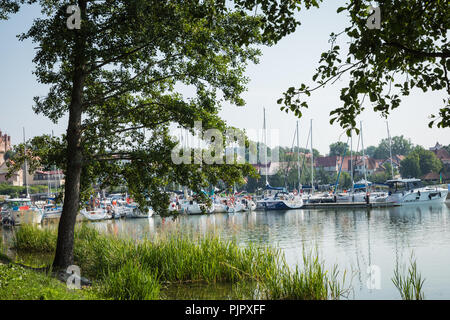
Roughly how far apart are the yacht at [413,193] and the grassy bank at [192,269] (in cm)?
5154

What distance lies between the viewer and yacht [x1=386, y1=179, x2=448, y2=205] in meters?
60.4

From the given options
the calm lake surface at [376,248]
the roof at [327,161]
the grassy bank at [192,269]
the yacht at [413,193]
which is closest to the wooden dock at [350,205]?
the yacht at [413,193]

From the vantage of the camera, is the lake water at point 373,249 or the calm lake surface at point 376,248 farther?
the calm lake surface at point 376,248

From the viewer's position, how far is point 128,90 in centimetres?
1381

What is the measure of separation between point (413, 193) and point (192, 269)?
55710 millimetres

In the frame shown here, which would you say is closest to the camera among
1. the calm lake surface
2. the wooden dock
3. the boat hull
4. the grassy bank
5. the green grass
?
the green grass

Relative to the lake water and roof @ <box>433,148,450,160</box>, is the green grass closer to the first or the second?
the lake water

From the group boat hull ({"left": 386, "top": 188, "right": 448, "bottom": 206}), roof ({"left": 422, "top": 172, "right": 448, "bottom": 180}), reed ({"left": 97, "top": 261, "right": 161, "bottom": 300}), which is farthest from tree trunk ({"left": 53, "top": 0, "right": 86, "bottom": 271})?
roof ({"left": 422, "top": 172, "right": 448, "bottom": 180})

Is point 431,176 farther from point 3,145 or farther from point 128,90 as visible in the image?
point 3,145

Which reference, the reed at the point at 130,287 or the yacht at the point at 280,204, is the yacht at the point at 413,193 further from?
the reed at the point at 130,287

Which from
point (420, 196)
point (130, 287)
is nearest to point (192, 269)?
point (130, 287)

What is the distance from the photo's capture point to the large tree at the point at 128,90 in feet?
40.5

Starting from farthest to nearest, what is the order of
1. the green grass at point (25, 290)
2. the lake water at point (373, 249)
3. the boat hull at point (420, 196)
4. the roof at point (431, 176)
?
the roof at point (431, 176), the boat hull at point (420, 196), the lake water at point (373, 249), the green grass at point (25, 290)

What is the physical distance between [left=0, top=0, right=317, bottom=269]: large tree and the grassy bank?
63.7 inches
